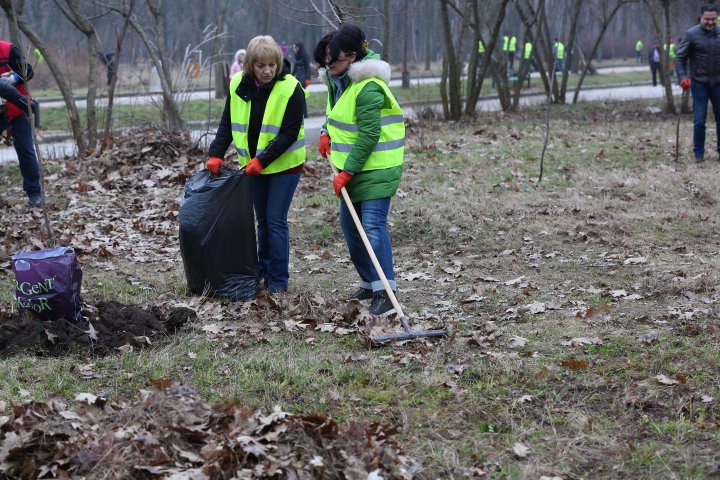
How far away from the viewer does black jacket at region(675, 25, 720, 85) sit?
10797 mm

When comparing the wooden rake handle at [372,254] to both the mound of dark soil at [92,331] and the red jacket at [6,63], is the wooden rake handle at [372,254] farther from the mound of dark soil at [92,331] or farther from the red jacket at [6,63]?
the red jacket at [6,63]

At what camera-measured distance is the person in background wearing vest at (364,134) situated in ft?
17.4

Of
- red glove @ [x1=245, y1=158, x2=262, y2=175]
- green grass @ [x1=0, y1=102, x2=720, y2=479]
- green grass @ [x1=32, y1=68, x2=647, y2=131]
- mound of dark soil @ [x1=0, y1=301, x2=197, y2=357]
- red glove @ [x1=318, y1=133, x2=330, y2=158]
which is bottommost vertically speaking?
green grass @ [x1=0, y1=102, x2=720, y2=479]

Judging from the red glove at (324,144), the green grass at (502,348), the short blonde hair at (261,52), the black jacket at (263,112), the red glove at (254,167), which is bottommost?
the green grass at (502,348)

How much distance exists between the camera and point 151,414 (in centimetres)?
356

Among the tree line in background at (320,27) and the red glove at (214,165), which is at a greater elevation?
the tree line in background at (320,27)

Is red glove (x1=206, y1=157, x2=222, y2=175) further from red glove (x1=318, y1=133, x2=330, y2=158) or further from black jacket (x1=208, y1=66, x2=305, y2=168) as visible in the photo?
red glove (x1=318, y1=133, x2=330, y2=158)

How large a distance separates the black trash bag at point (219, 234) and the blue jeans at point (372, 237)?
2.29 ft

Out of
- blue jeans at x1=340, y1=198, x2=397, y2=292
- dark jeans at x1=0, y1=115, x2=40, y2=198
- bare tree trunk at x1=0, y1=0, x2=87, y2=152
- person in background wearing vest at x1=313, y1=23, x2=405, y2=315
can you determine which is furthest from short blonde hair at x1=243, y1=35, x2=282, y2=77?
bare tree trunk at x1=0, y1=0, x2=87, y2=152

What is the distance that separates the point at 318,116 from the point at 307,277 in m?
13.3

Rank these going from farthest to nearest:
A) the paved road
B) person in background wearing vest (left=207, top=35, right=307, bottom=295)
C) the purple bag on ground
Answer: the paved road
person in background wearing vest (left=207, top=35, right=307, bottom=295)
the purple bag on ground

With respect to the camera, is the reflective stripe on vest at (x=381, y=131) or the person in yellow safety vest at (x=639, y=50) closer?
the reflective stripe on vest at (x=381, y=131)

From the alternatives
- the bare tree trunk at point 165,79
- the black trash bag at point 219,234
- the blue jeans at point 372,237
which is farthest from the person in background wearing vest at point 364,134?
the bare tree trunk at point 165,79

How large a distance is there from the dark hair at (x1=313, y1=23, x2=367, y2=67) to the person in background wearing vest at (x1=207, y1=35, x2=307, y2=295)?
15.1 inches
